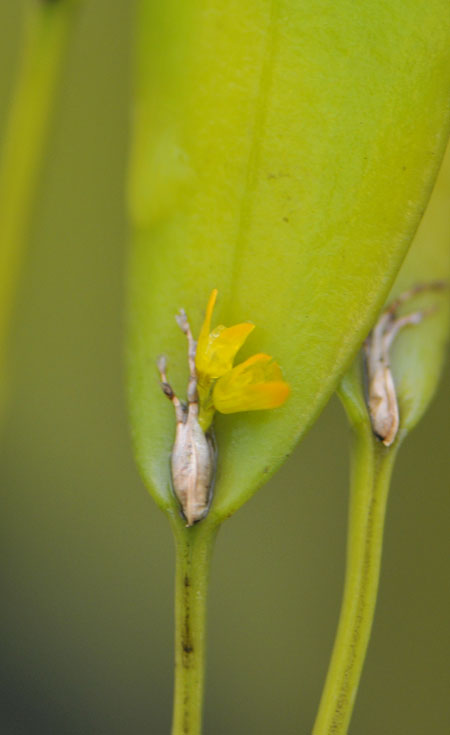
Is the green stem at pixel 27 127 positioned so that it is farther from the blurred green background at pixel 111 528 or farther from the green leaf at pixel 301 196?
the green leaf at pixel 301 196

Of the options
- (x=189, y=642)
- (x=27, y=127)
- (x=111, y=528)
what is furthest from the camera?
(x=111, y=528)

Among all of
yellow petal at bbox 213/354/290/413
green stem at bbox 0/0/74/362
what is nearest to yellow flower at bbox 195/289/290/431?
yellow petal at bbox 213/354/290/413

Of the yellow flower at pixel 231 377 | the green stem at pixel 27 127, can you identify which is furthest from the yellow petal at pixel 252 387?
the green stem at pixel 27 127

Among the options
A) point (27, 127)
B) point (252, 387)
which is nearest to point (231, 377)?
point (252, 387)

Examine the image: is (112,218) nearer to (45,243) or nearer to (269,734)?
(45,243)

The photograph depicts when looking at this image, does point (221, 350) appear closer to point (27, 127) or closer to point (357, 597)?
point (357, 597)
